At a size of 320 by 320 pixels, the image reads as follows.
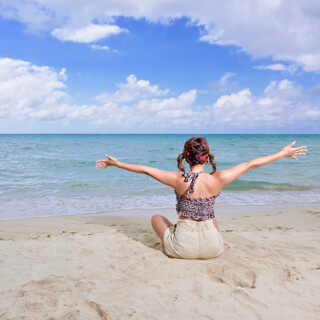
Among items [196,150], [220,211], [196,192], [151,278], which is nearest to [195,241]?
[196,192]

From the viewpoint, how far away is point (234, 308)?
2.85 metres

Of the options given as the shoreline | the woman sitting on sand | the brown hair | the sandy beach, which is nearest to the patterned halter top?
the woman sitting on sand

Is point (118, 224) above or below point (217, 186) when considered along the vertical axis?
below

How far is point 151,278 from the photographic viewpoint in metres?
3.53

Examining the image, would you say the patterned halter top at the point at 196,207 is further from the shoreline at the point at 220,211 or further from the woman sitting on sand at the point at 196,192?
the shoreline at the point at 220,211

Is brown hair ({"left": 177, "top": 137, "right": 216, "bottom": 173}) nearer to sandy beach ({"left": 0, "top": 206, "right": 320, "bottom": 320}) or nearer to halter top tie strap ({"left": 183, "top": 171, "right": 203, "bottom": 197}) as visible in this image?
halter top tie strap ({"left": 183, "top": 171, "right": 203, "bottom": 197})

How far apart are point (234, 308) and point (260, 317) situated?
24 centimetres

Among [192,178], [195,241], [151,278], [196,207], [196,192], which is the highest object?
[192,178]

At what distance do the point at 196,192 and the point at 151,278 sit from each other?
1.18 meters

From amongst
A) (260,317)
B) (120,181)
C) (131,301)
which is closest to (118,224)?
(131,301)

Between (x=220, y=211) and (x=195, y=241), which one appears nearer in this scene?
(x=195, y=241)

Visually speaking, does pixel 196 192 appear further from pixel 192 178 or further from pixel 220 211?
pixel 220 211

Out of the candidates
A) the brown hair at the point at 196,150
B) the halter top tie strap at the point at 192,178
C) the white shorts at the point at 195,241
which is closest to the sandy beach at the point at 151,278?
the white shorts at the point at 195,241

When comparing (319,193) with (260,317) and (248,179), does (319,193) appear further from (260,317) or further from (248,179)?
(260,317)
